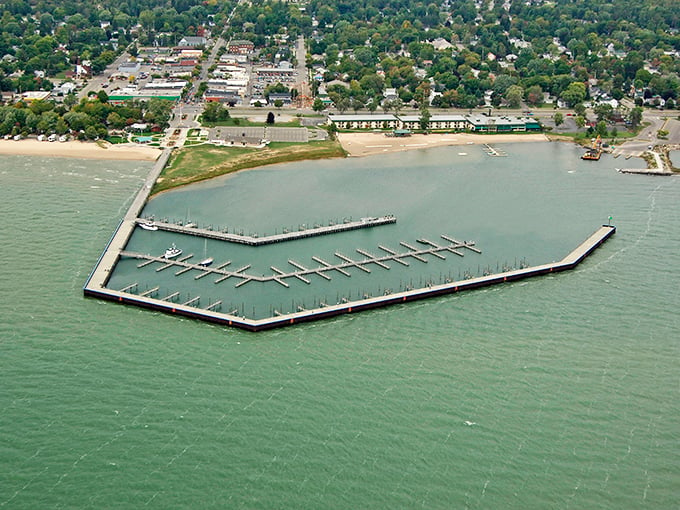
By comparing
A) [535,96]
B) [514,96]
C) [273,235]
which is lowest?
[273,235]

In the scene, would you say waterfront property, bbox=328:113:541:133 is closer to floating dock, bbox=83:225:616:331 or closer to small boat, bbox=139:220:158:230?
small boat, bbox=139:220:158:230

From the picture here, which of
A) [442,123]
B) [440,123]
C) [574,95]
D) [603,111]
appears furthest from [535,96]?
[440,123]

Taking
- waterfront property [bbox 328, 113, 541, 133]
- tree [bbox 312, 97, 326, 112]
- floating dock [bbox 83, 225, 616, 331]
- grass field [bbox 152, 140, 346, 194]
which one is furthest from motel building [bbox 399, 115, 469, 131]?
floating dock [bbox 83, 225, 616, 331]

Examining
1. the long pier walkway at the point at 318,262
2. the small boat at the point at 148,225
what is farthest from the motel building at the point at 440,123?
the small boat at the point at 148,225

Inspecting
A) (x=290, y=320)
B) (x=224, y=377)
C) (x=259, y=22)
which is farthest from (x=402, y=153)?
(x=259, y=22)

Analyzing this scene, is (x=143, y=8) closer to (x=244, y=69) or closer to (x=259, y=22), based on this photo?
(x=259, y=22)

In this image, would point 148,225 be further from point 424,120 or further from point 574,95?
point 574,95
